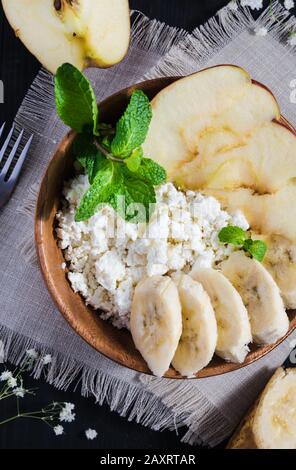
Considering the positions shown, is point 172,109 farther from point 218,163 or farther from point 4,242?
point 4,242

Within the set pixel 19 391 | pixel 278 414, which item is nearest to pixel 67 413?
pixel 19 391

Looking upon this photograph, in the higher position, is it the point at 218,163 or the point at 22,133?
the point at 218,163

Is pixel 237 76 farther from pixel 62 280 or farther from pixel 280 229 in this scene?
pixel 62 280

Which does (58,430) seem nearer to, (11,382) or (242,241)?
(11,382)

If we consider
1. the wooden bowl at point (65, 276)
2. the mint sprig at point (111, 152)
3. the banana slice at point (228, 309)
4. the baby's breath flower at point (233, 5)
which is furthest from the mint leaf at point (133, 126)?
the baby's breath flower at point (233, 5)
